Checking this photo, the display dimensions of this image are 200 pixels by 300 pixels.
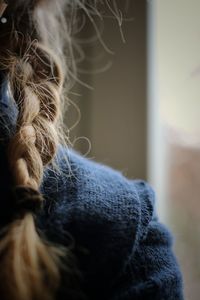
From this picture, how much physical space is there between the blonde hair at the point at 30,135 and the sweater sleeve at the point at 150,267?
7 cm

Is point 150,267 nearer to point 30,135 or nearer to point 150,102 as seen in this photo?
point 30,135

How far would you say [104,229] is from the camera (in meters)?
0.40

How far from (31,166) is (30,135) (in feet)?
0.11

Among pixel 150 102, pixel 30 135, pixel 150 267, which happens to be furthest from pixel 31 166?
pixel 150 102

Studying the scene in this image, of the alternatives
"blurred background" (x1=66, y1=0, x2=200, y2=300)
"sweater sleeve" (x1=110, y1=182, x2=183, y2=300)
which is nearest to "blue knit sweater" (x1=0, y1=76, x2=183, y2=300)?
"sweater sleeve" (x1=110, y1=182, x2=183, y2=300)

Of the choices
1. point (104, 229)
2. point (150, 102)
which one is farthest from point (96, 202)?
point (150, 102)

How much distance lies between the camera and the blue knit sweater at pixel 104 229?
0.38 meters

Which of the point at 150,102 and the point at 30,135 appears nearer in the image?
the point at 30,135

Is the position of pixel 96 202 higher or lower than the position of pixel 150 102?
lower

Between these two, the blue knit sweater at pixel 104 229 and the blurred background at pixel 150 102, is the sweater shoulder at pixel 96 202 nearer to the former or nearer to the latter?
the blue knit sweater at pixel 104 229

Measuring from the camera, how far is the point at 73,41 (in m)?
0.76

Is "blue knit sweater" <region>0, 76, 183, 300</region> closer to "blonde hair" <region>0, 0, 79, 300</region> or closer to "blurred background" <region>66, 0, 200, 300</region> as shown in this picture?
"blonde hair" <region>0, 0, 79, 300</region>

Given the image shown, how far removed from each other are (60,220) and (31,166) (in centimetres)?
6

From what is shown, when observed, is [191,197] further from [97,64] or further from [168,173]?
[97,64]
